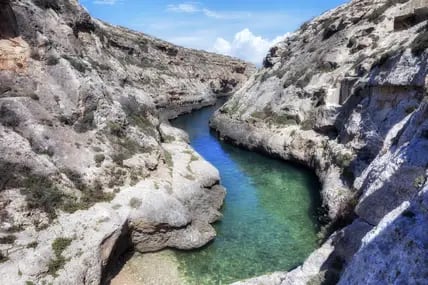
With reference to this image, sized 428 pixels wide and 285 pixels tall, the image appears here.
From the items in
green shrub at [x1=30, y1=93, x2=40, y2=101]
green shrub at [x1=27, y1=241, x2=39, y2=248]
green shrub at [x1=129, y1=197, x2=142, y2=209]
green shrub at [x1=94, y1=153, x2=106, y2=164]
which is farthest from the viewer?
green shrub at [x1=30, y1=93, x2=40, y2=101]

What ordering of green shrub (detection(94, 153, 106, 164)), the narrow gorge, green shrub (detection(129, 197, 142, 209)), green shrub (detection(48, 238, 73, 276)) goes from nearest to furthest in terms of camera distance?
the narrow gorge
green shrub (detection(48, 238, 73, 276))
green shrub (detection(129, 197, 142, 209))
green shrub (detection(94, 153, 106, 164))

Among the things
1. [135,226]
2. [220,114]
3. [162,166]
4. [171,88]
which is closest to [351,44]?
[220,114]

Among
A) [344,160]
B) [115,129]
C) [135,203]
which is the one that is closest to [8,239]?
[135,203]

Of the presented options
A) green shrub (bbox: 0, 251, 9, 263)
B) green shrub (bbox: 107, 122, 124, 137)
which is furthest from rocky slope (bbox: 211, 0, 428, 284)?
green shrub (bbox: 107, 122, 124, 137)

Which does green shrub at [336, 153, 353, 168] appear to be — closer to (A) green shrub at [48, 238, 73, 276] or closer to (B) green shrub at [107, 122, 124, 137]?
(B) green shrub at [107, 122, 124, 137]

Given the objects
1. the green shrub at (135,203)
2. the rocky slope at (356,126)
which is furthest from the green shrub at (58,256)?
the rocky slope at (356,126)

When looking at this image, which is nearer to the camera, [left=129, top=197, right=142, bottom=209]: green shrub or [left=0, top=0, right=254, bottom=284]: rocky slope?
[left=0, top=0, right=254, bottom=284]: rocky slope

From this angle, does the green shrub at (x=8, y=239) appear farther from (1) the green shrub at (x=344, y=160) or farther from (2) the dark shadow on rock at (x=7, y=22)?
(1) the green shrub at (x=344, y=160)
